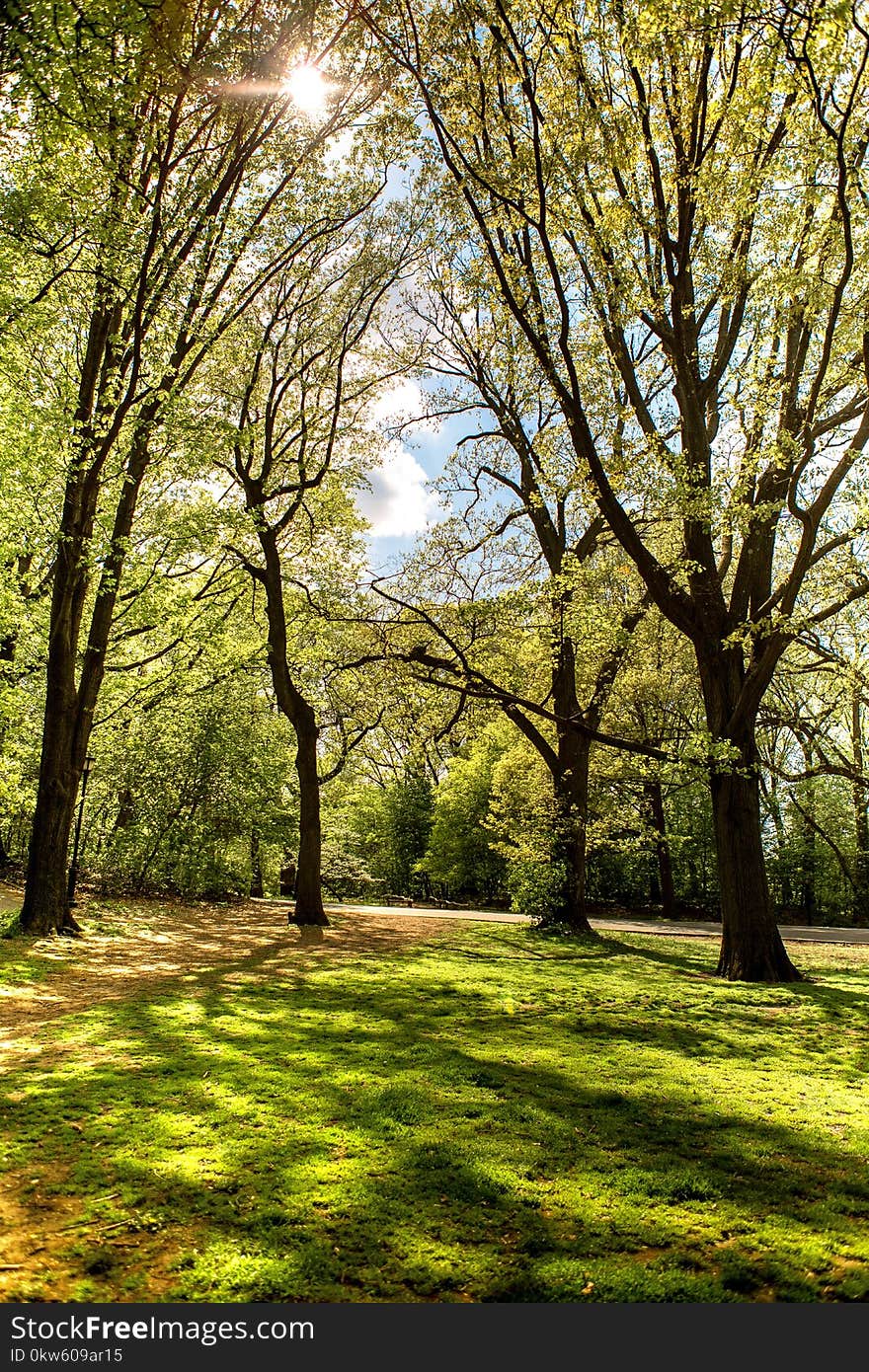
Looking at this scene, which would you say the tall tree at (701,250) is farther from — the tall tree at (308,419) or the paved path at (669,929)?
the paved path at (669,929)

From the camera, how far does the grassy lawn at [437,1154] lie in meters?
3.01

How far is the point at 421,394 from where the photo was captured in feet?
58.7

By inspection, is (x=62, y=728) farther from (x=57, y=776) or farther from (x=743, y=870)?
(x=743, y=870)

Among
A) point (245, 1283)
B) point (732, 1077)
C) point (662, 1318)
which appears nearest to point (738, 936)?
point (732, 1077)

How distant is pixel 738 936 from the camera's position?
11023mm

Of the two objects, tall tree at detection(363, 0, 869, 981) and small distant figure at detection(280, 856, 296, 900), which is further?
small distant figure at detection(280, 856, 296, 900)

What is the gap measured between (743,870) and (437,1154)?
814 centimetres

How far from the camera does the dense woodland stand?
9.23 metres

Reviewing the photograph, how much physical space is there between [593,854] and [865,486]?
1783 centimetres

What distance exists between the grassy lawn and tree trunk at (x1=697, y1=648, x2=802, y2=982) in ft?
9.37

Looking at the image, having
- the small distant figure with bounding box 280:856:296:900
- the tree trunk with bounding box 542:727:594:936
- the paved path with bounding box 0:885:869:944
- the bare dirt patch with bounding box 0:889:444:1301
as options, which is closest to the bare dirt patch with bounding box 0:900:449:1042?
the bare dirt patch with bounding box 0:889:444:1301

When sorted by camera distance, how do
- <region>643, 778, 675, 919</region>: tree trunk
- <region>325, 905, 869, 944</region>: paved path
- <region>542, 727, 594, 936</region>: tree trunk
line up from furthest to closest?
1. <region>643, 778, 675, 919</region>: tree trunk
2. <region>325, 905, 869, 944</region>: paved path
3. <region>542, 727, 594, 936</region>: tree trunk

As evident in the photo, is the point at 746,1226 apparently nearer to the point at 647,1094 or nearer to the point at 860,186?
the point at 647,1094

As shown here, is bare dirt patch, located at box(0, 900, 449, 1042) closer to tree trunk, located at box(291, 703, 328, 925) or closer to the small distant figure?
tree trunk, located at box(291, 703, 328, 925)
